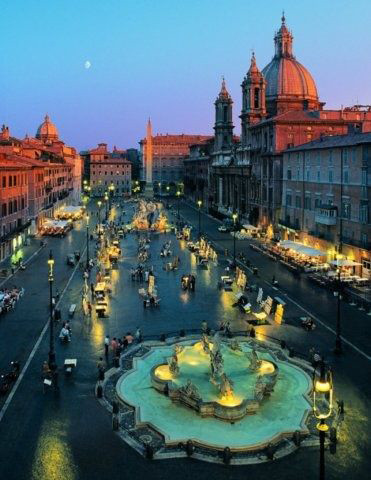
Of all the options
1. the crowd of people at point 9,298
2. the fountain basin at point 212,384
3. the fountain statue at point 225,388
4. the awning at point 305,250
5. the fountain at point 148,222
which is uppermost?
the fountain at point 148,222

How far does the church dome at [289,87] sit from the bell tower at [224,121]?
22.3 metres

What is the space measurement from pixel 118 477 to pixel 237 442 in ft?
14.9

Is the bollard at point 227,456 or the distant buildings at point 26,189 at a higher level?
the distant buildings at point 26,189

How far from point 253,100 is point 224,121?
3389cm

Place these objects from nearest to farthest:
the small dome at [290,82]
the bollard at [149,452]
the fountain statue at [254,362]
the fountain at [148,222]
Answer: the bollard at [149,452]
the fountain statue at [254,362]
the fountain at [148,222]
the small dome at [290,82]

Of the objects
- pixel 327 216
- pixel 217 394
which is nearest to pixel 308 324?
pixel 217 394

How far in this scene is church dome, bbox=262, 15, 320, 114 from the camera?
111m

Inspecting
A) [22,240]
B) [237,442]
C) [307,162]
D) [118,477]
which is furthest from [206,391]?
[22,240]

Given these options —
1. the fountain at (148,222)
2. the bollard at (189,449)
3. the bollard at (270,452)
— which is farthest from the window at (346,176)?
the fountain at (148,222)

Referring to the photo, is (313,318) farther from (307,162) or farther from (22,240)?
(22,240)

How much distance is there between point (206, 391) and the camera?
24625mm

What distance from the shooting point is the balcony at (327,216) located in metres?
55.5

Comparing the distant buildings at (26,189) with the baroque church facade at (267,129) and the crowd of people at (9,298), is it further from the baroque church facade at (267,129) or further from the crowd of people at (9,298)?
the baroque church facade at (267,129)

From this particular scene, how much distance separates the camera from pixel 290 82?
112m
